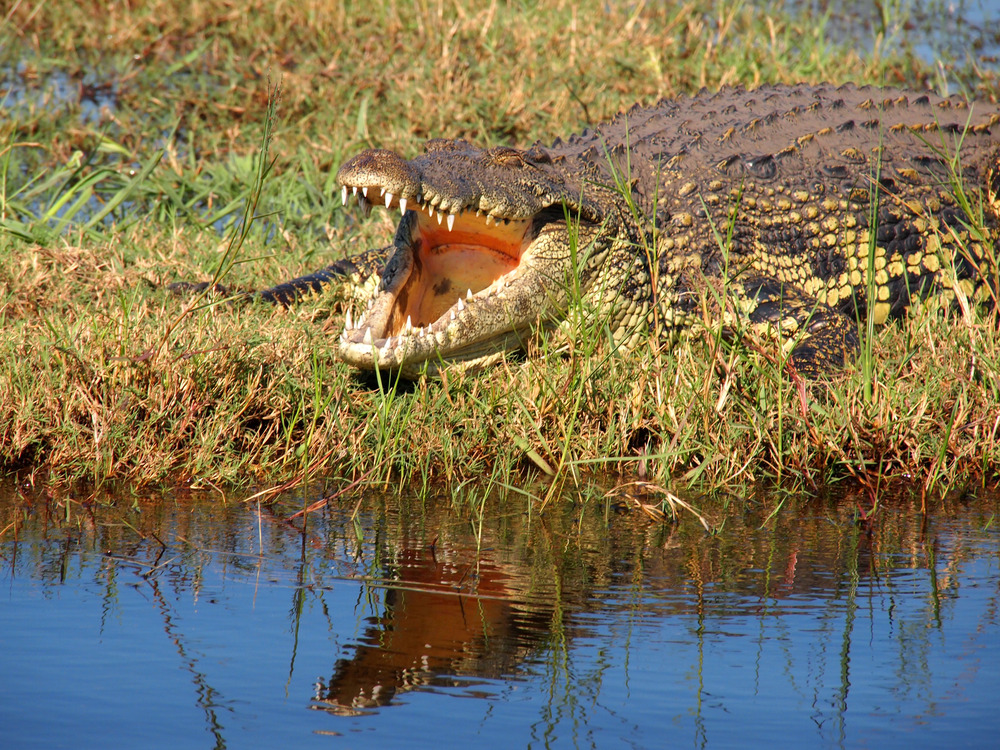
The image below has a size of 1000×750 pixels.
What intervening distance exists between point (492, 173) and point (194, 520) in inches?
67.3

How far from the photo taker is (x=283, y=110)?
675 centimetres

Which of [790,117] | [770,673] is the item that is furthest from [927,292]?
[770,673]

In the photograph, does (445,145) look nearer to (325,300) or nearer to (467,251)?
(467,251)

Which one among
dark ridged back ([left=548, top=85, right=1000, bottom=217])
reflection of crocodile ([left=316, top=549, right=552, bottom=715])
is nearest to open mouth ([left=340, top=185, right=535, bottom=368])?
dark ridged back ([left=548, top=85, right=1000, bottom=217])

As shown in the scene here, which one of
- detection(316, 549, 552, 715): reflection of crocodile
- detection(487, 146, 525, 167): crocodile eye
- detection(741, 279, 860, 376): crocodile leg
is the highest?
detection(487, 146, 525, 167): crocodile eye

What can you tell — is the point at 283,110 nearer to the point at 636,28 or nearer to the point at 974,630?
the point at 636,28

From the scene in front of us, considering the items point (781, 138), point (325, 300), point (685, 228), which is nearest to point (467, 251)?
point (325, 300)

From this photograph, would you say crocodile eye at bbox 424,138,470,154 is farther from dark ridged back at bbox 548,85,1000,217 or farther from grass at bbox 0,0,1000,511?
grass at bbox 0,0,1000,511

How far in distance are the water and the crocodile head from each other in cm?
78

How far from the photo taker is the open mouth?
12.3 ft

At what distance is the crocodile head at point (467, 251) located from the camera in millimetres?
3740

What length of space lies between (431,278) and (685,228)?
107 cm

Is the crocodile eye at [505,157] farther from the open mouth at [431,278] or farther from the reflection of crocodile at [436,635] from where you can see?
the reflection of crocodile at [436,635]

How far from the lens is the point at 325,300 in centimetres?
471
